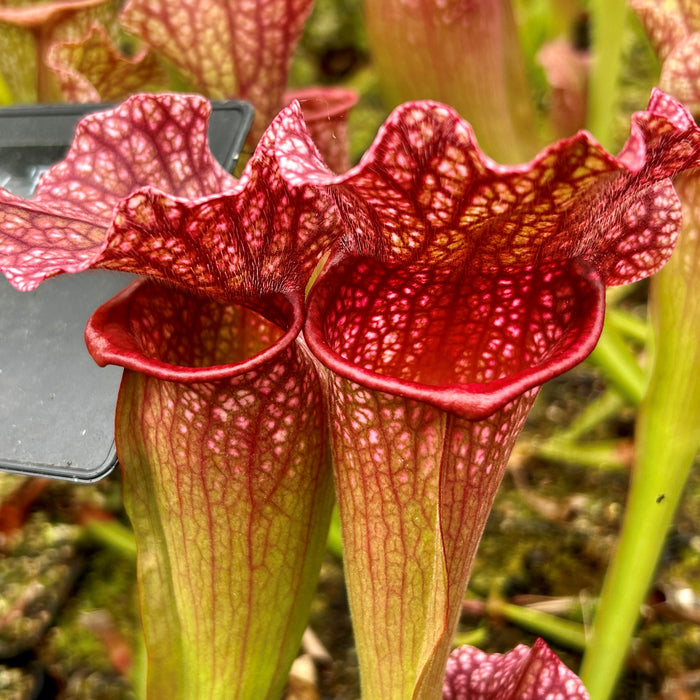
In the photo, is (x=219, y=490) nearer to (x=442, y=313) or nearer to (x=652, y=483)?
(x=442, y=313)

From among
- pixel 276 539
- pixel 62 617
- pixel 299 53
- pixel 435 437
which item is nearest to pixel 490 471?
pixel 435 437

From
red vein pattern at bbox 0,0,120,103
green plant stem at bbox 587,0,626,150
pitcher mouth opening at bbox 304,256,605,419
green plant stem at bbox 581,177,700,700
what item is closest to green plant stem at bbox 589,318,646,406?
green plant stem at bbox 581,177,700,700

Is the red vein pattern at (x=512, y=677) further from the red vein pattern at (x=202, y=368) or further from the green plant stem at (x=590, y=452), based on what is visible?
the green plant stem at (x=590, y=452)

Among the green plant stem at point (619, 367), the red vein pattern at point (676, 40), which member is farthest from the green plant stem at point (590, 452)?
the red vein pattern at point (676, 40)

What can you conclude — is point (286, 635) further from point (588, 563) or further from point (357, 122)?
point (357, 122)

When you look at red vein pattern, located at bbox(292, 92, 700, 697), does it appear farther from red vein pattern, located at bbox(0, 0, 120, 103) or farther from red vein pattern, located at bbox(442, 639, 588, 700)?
red vein pattern, located at bbox(0, 0, 120, 103)

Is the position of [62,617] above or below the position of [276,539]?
below
